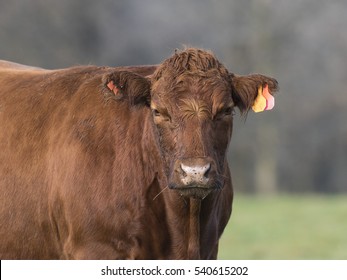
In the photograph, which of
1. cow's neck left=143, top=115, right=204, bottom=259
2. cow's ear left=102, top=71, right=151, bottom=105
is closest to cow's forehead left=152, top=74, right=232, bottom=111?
cow's ear left=102, top=71, right=151, bottom=105

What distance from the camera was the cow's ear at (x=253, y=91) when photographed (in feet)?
22.2

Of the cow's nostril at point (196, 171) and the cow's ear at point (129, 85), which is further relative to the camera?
the cow's ear at point (129, 85)

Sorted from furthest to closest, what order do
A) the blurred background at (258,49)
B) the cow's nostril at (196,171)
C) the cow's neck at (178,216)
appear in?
1. the blurred background at (258,49)
2. the cow's neck at (178,216)
3. the cow's nostril at (196,171)

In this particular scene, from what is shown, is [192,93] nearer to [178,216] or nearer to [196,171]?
[196,171]

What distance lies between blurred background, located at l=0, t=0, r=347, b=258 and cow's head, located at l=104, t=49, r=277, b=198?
25.5 meters

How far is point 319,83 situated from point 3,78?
28.9 m

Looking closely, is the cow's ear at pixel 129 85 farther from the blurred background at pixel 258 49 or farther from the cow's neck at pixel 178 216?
the blurred background at pixel 258 49

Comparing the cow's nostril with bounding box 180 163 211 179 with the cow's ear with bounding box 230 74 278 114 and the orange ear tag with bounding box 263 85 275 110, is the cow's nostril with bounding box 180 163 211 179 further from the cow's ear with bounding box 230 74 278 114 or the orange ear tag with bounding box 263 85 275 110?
the orange ear tag with bounding box 263 85 275 110

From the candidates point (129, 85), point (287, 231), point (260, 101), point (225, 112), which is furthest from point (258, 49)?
point (225, 112)

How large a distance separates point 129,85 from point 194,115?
617 millimetres

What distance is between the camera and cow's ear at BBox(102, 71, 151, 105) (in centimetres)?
667

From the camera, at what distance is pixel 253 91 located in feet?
22.2

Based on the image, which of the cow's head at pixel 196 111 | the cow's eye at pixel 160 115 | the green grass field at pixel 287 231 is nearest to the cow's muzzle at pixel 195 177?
the cow's head at pixel 196 111

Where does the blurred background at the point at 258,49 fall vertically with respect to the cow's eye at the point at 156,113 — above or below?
above
